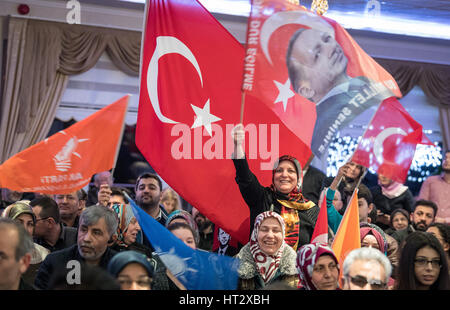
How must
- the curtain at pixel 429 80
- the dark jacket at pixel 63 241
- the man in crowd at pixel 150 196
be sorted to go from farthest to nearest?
1. the curtain at pixel 429 80
2. the man in crowd at pixel 150 196
3. the dark jacket at pixel 63 241

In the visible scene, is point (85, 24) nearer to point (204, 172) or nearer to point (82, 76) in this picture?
point (82, 76)

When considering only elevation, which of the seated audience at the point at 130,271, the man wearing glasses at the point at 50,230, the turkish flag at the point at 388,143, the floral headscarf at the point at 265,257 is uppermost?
the turkish flag at the point at 388,143

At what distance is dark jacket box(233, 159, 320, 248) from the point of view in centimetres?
379

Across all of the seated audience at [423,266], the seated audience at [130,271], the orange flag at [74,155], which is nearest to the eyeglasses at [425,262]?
the seated audience at [423,266]

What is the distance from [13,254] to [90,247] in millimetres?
937

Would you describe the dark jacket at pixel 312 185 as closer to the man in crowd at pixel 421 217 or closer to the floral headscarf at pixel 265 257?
the man in crowd at pixel 421 217

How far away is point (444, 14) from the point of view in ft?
30.3

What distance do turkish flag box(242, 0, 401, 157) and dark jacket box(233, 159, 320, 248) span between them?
0.41 m

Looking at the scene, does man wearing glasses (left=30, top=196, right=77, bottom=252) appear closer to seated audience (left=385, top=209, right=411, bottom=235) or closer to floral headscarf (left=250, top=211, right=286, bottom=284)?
floral headscarf (left=250, top=211, right=286, bottom=284)

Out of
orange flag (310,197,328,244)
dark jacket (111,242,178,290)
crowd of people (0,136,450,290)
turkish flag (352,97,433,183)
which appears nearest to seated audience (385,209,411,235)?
crowd of people (0,136,450,290)

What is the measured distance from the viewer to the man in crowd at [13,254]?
8.68ft

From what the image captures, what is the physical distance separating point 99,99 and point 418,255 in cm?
644

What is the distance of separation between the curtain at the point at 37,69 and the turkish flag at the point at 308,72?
554 centimetres

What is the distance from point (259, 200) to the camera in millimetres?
3947
